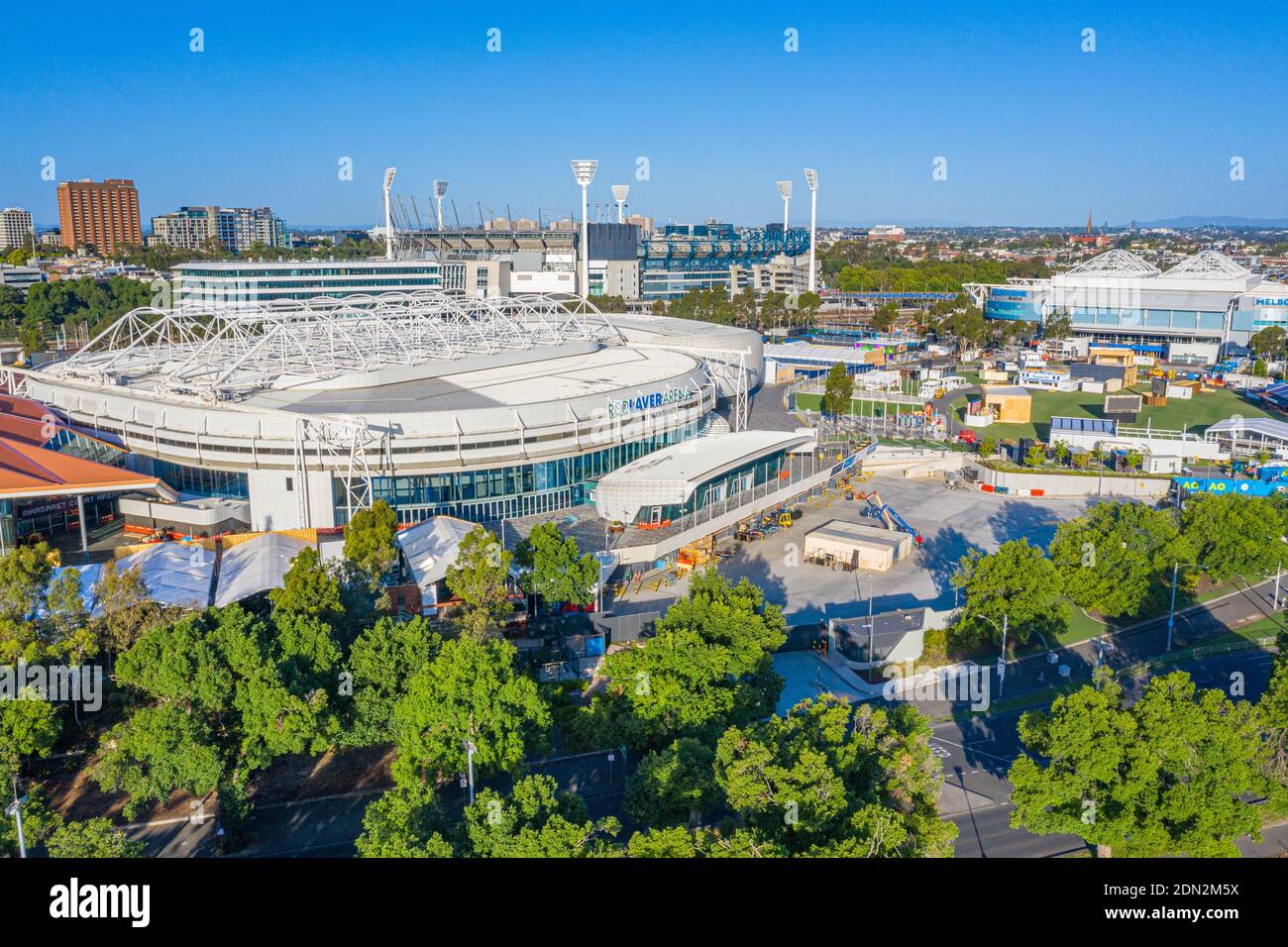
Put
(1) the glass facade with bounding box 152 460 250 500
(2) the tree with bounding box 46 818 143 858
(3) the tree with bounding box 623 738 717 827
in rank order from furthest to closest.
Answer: (1) the glass facade with bounding box 152 460 250 500, (3) the tree with bounding box 623 738 717 827, (2) the tree with bounding box 46 818 143 858

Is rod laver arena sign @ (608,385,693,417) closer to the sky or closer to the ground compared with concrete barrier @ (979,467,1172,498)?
closer to the sky

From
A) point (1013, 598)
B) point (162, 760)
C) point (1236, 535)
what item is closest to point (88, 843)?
point (162, 760)

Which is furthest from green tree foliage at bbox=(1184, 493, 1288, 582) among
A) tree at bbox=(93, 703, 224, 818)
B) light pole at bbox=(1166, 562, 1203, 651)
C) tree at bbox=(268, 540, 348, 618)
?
tree at bbox=(93, 703, 224, 818)

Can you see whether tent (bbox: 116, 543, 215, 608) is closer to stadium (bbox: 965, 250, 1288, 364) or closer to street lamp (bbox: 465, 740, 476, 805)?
street lamp (bbox: 465, 740, 476, 805)

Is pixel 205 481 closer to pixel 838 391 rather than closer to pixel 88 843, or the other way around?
pixel 88 843

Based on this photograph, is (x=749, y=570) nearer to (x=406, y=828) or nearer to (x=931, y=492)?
(x=931, y=492)

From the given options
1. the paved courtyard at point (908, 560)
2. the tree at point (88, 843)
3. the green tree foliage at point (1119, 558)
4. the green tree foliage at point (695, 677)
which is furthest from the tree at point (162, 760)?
the green tree foliage at point (1119, 558)

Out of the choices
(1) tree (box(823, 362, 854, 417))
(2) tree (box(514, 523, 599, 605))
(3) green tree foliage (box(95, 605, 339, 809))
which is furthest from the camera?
(1) tree (box(823, 362, 854, 417))
